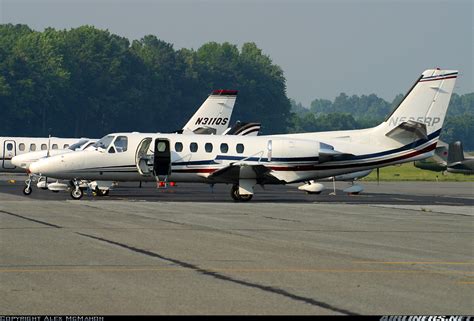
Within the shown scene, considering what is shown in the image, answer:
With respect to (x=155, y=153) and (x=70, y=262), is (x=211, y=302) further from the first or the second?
(x=155, y=153)

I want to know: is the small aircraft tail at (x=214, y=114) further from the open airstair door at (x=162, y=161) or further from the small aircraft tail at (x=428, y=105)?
the open airstair door at (x=162, y=161)

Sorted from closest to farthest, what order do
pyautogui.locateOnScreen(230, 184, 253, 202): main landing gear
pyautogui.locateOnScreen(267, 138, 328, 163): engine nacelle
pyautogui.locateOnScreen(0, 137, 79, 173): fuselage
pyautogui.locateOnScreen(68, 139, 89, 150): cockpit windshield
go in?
1. pyautogui.locateOnScreen(230, 184, 253, 202): main landing gear
2. pyautogui.locateOnScreen(267, 138, 328, 163): engine nacelle
3. pyautogui.locateOnScreen(68, 139, 89, 150): cockpit windshield
4. pyautogui.locateOnScreen(0, 137, 79, 173): fuselage

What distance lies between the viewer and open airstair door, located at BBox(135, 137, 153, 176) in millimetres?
38656

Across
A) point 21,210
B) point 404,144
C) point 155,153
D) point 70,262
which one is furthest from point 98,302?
point 404,144

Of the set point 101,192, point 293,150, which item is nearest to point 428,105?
point 293,150

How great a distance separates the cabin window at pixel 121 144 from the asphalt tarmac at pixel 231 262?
7.66 meters

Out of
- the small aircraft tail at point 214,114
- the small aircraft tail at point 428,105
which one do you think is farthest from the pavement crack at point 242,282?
the small aircraft tail at point 214,114

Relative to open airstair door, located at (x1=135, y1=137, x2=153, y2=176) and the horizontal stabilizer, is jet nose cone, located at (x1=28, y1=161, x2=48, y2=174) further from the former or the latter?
the horizontal stabilizer

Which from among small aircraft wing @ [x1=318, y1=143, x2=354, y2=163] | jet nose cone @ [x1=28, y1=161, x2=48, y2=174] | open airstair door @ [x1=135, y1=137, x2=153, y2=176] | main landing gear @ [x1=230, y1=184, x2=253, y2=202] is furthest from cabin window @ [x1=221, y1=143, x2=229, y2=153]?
jet nose cone @ [x1=28, y1=161, x2=48, y2=174]

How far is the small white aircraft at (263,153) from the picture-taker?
38719 mm

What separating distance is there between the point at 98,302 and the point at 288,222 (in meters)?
14.6

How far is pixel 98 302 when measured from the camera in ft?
41.2

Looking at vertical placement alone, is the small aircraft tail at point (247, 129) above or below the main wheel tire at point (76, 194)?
above

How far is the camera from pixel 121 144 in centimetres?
3900
